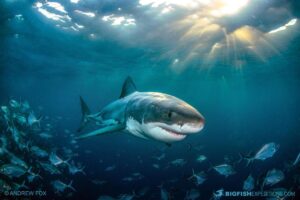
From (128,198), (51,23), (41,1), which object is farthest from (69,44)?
(128,198)

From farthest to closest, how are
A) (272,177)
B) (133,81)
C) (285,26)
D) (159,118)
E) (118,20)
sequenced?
(285,26) < (118,20) < (133,81) < (272,177) < (159,118)

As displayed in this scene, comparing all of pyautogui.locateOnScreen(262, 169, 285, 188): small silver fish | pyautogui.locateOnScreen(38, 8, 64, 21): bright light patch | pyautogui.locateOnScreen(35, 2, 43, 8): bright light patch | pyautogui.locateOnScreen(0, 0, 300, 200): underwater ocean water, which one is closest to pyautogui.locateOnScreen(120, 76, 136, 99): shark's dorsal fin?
pyautogui.locateOnScreen(0, 0, 300, 200): underwater ocean water

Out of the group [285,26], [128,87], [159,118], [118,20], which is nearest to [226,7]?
[285,26]

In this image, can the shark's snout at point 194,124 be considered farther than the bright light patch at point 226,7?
No

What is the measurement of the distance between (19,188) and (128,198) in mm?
3458

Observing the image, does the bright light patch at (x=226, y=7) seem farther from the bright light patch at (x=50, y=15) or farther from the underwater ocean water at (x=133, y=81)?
the bright light patch at (x=50, y=15)

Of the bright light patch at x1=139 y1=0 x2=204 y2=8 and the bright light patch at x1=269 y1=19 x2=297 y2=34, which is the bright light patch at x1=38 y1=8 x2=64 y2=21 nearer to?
the bright light patch at x1=139 y1=0 x2=204 y2=8

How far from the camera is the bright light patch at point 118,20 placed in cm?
1611

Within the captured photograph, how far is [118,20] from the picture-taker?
16.6 m

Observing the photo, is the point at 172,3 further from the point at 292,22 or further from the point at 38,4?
the point at 292,22

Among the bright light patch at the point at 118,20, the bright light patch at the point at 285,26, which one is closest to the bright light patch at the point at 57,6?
the bright light patch at the point at 118,20

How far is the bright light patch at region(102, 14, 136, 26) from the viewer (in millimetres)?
16112

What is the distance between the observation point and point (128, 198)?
7.19 metres

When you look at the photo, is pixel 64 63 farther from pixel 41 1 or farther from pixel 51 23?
pixel 41 1
